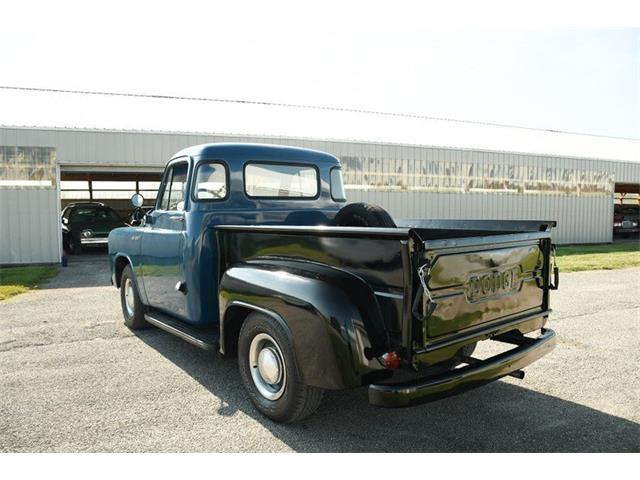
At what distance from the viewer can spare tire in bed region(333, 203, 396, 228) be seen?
3.92 m

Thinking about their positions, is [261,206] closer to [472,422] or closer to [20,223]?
[472,422]

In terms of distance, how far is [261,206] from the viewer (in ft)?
15.2

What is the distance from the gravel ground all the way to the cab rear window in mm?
1689

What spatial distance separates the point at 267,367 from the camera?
3352mm

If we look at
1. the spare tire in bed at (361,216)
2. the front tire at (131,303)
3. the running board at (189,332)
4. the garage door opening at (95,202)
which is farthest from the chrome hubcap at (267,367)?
the garage door opening at (95,202)

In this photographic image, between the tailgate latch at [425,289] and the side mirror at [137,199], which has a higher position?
the side mirror at [137,199]

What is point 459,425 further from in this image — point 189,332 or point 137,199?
point 137,199

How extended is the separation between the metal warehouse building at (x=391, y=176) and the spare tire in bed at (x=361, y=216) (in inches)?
411

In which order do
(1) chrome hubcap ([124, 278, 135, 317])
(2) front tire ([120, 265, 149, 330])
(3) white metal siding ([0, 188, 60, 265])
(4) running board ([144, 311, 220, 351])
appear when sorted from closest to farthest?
(4) running board ([144, 311, 220, 351]) → (2) front tire ([120, 265, 149, 330]) → (1) chrome hubcap ([124, 278, 135, 317]) → (3) white metal siding ([0, 188, 60, 265])

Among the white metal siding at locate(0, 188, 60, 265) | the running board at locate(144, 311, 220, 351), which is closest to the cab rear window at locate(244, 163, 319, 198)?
the running board at locate(144, 311, 220, 351)

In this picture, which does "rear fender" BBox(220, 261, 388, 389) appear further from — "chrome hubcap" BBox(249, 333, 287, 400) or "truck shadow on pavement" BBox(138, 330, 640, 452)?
"truck shadow on pavement" BBox(138, 330, 640, 452)

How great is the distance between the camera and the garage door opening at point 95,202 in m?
14.8

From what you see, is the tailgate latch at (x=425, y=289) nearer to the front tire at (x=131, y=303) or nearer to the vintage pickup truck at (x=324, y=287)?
the vintage pickup truck at (x=324, y=287)
